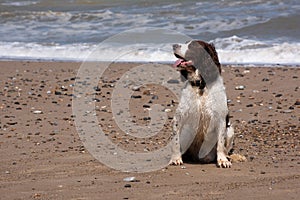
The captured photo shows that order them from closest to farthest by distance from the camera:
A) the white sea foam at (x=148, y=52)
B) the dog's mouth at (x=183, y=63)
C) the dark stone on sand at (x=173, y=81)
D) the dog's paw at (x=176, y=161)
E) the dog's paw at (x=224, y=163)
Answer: the dog's mouth at (x=183, y=63) < the dog's paw at (x=224, y=163) < the dog's paw at (x=176, y=161) < the dark stone on sand at (x=173, y=81) < the white sea foam at (x=148, y=52)

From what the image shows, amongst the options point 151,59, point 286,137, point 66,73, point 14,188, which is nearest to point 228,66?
point 151,59

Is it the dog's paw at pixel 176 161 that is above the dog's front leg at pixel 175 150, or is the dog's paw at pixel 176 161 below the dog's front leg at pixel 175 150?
below

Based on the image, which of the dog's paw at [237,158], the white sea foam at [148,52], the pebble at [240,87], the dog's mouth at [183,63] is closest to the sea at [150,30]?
the white sea foam at [148,52]

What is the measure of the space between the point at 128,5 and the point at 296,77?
14.5 m

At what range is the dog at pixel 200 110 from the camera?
6234 mm

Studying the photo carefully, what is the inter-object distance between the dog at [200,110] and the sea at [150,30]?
23.4ft

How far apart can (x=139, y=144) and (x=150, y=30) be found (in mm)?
11180

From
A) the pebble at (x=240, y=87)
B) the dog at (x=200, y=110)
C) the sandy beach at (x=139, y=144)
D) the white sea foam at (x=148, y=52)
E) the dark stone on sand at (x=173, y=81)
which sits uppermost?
the dog at (x=200, y=110)

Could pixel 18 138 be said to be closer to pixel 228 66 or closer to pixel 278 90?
pixel 278 90

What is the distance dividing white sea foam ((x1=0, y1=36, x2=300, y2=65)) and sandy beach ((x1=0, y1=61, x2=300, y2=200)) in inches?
61.5

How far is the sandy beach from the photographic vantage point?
565 cm

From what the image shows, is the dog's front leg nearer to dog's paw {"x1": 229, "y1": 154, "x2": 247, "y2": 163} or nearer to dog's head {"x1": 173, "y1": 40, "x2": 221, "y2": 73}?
dog's paw {"x1": 229, "y1": 154, "x2": 247, "y2": 163}

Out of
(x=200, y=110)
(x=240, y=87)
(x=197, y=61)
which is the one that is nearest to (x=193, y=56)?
(x=197, y=61)

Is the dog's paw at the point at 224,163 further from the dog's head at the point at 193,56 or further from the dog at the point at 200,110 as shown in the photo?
the dog's head at the point at 193,56
